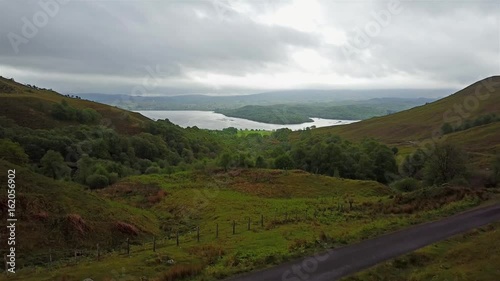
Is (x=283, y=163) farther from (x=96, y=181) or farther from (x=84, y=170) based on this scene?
(x=84, y=170)

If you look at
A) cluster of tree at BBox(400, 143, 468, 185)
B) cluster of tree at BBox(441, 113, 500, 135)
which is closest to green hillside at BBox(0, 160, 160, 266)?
cluster of tree at BBox(400, 143, 468, 185)

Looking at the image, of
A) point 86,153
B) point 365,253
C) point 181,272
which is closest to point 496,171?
point 365,253

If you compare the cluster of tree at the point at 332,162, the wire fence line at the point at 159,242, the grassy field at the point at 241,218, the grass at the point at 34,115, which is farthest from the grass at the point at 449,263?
the grass at the point at 34,115

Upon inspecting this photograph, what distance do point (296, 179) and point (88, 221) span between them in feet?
154

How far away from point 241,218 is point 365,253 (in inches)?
876

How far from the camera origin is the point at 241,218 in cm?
4619

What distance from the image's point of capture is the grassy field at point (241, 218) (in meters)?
25.0

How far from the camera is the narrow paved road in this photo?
22.2 metres

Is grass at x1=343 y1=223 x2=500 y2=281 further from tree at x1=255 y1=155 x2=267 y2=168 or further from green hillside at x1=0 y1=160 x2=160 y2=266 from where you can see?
tree at x1=255 y1=155 x2=267 y2=168

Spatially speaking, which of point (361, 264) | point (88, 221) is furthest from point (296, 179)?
point (361, 264)

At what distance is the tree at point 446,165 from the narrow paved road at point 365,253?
112 feet

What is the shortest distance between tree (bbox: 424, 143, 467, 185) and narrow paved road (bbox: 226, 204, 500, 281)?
34.1 m

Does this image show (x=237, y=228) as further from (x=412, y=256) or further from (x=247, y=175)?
(x=247, y=175)

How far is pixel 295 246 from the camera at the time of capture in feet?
91.6
